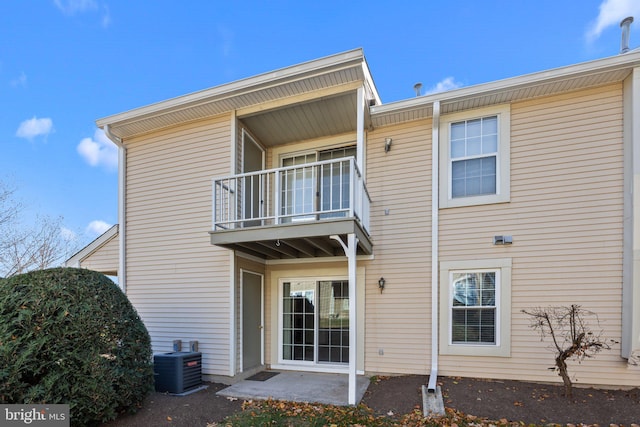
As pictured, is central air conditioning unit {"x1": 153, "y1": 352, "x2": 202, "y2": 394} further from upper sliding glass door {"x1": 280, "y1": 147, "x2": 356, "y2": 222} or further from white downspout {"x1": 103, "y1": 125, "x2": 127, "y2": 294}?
upper sliding glass door {"x1": 280, "y1": 147, "x2": 356, "y2": 222}

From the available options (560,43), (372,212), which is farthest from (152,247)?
(560,43)

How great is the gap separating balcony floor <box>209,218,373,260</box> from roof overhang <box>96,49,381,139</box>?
250cm

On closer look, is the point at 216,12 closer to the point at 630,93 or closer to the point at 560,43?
the point at 560,43

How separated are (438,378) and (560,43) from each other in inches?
371

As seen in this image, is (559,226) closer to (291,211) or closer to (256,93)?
(291,211)

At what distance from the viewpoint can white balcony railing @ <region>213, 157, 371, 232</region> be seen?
6320mm

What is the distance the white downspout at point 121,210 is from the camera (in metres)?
7.49

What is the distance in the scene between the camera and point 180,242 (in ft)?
23.2

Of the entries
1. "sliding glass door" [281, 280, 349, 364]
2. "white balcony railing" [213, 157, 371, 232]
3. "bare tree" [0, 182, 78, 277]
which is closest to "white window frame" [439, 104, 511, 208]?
"white balcony railing" [213, 157, 371, 232]

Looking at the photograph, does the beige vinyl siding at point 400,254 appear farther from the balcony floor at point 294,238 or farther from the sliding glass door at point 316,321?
the sliding glass door at point 316,321

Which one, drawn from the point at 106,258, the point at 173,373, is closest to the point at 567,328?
the point at 173,373

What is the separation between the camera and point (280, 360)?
23.8ft

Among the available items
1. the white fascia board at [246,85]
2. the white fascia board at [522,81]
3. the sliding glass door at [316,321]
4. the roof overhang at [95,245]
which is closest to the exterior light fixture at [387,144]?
the white fascia board at [522,81]

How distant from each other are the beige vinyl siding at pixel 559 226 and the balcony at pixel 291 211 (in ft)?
7.53
